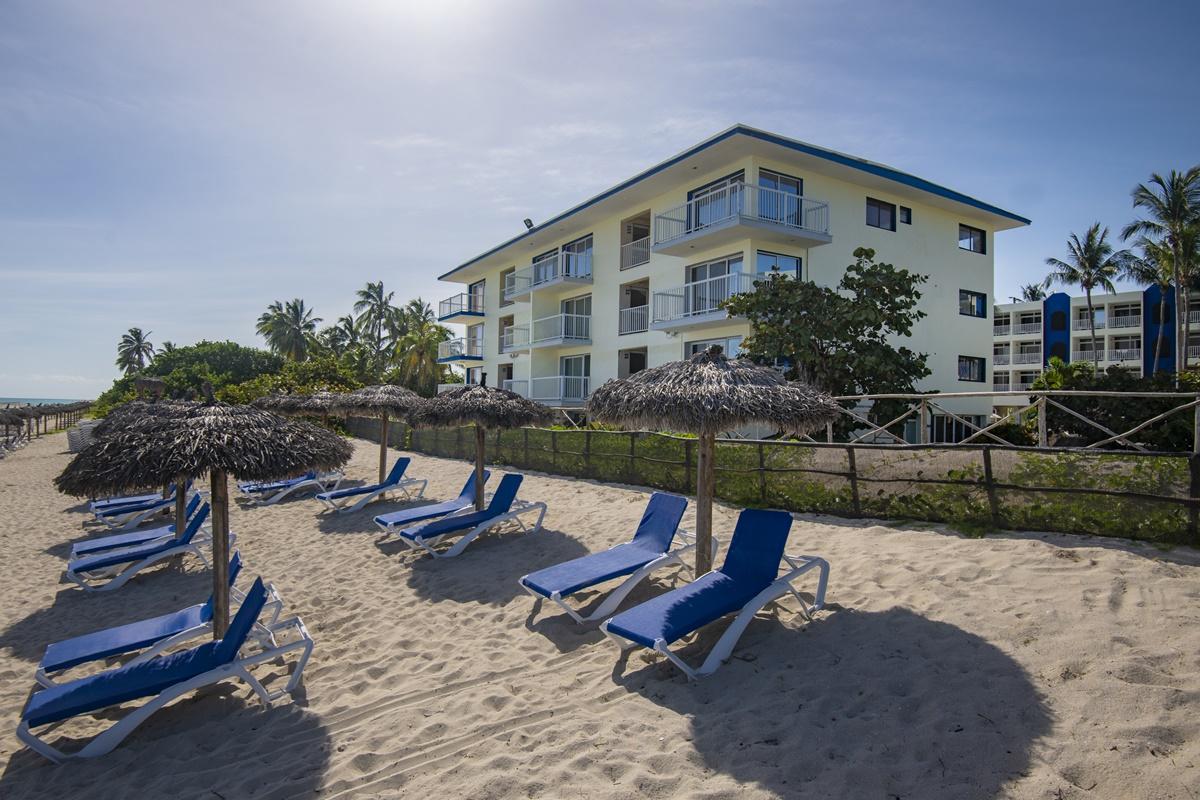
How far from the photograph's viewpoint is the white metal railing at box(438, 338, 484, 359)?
3362 cm

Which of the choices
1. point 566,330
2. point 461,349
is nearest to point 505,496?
point 566,330

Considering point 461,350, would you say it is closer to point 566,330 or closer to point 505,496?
point 566,330

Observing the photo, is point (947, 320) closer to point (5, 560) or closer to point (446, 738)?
point (446, 738)

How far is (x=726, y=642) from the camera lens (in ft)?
15.9

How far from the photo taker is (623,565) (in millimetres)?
6508

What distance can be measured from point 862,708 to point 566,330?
22098 mm

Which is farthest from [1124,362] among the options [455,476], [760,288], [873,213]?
[455,476]

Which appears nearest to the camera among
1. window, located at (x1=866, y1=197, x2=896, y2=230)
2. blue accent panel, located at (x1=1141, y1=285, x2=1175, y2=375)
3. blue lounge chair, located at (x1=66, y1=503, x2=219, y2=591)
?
blue lounge chair, located at (x1=66, y1=503, x2=219, y2=591)

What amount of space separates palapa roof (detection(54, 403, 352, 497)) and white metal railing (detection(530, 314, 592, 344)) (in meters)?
19.2

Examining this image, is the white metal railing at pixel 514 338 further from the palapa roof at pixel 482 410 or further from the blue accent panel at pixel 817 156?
the palapa roof at pixel 482 410

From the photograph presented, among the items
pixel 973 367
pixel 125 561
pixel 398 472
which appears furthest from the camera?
pixel 973 367

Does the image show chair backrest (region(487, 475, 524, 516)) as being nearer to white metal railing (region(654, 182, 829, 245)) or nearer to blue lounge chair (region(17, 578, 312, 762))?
blue lounge chair (region(17, 578, 312, 762))

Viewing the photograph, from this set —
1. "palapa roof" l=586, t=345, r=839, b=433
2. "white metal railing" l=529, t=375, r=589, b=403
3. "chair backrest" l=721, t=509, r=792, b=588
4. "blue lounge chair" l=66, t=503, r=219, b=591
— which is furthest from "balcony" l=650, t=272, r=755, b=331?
"blue lounge chair" l=66, t=503, r=219, b=591

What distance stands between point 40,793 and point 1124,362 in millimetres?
59735
